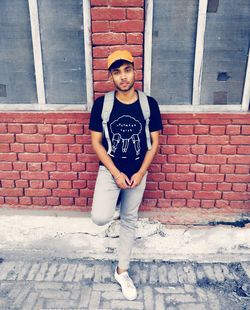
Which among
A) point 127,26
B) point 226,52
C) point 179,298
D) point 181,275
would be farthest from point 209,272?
point 127,26

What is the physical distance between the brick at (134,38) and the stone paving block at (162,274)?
7.56 feet

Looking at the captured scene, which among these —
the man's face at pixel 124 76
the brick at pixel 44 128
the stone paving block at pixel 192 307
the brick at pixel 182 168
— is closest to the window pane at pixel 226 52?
the brick at pixel 182 168

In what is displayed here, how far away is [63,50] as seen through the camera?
317cm

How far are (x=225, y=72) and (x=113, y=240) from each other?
212cm

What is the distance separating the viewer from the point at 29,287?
3.12 m

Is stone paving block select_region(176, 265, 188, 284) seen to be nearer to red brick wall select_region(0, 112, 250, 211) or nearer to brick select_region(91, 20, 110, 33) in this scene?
red brick wall select_region(0, 112, 250, 211)

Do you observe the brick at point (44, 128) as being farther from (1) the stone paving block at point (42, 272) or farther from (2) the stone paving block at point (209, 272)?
(2) the stone paving block at point (209, 272)

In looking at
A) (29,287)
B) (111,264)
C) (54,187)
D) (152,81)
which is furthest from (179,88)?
(29,287)

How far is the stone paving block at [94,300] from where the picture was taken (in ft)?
9.48

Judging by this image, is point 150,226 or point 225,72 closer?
point 225,72

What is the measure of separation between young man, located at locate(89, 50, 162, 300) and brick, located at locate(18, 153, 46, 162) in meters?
0.85

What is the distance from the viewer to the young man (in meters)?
2.66

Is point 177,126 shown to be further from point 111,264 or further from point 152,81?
point 111,264

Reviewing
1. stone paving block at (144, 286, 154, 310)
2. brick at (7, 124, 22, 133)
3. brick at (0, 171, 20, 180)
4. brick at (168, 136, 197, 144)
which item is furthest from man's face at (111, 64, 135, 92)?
stone paving block at (144, 286, 154, 310)
